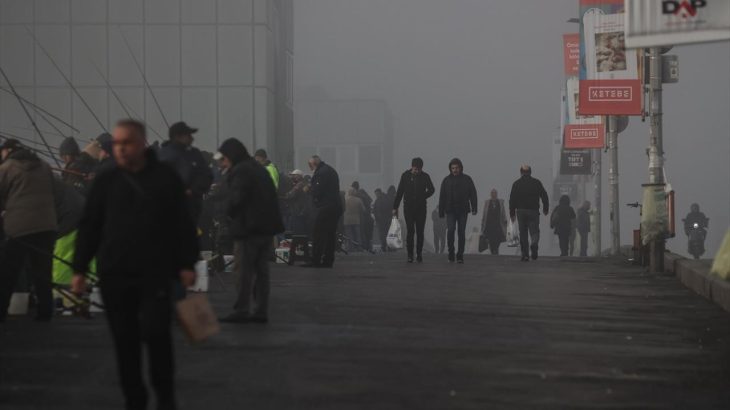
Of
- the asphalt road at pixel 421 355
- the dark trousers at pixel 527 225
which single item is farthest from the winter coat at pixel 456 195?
the asphalt road at pixel 421 355

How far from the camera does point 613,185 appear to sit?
1501 inches

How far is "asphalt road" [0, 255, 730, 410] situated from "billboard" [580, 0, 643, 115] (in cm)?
1112

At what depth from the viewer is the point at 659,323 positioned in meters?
15.8

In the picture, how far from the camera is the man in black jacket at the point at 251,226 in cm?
1498

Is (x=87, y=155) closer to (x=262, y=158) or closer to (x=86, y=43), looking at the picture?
(x=262, y=158)

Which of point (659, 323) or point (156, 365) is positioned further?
point (659, 323)

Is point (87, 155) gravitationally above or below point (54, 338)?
above

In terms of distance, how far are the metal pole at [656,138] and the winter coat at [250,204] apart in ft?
37.8

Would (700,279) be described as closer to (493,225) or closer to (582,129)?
(582,129)

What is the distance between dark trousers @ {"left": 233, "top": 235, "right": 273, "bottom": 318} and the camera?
15.0m

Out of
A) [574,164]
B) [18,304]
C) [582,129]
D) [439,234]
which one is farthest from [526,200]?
[574,164]

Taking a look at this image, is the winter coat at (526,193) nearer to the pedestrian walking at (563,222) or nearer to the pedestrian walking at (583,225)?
the pedestrian walking at (563,222)

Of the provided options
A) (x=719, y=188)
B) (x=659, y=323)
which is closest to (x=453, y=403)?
(x=659, y=323)

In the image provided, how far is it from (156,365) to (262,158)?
18.0 metres
